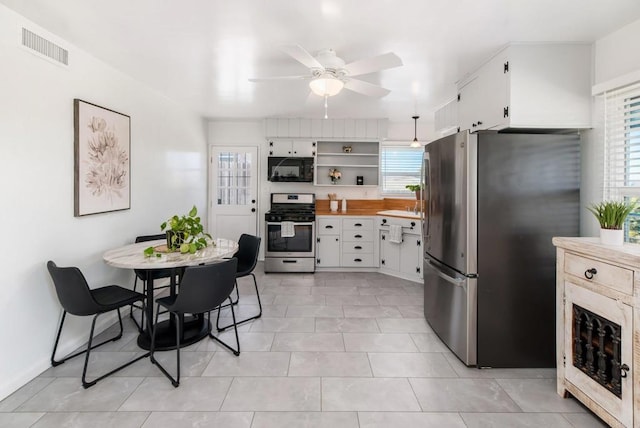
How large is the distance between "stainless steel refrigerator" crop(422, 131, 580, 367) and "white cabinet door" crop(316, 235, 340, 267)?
2712mm

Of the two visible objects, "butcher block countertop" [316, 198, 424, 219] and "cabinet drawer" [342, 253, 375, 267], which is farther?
"butcher block countertop" [316, 198, 424, 219]

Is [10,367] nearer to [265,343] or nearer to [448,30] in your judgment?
[265,343]

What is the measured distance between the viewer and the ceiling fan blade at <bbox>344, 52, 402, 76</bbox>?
6.81 ft

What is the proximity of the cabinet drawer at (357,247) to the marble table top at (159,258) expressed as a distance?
239 cm

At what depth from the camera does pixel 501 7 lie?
6.28ft

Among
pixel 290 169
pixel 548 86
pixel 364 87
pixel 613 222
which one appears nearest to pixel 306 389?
pixel 613 222

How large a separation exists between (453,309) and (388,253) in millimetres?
2273

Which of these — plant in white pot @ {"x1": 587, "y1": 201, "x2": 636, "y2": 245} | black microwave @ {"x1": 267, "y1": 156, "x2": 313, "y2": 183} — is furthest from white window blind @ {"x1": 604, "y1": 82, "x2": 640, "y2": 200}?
black microwave @ {"x1": 267, "y1": 156, "x2": 313, "y2": 183}

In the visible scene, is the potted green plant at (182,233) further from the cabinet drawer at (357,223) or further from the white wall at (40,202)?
the cabinet drawer at (357,223)

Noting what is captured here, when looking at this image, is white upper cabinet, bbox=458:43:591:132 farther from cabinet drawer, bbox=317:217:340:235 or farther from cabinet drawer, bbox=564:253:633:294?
cabinet drawer, bbox=317:217:340:235

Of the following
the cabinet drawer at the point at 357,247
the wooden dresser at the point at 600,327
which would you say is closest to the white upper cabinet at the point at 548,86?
the wooden dresser at the point at 600,327

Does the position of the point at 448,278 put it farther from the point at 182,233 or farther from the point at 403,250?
the point at 182,233

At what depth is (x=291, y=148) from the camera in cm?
519

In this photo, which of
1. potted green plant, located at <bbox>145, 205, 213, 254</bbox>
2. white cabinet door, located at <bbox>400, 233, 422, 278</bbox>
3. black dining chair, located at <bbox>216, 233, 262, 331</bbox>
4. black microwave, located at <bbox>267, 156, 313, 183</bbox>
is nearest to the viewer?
potted green plant, located at <bbox>145, 205, 213, 254</bbox>
